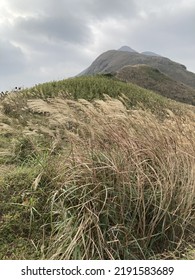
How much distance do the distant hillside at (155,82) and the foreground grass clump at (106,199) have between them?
29.0 m

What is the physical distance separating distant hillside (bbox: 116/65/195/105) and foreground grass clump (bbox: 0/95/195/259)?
2903 centimetres

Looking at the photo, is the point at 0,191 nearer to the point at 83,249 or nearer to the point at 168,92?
the point at 83,249

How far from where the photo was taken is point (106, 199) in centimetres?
372

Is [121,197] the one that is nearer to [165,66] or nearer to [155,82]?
[155,82]

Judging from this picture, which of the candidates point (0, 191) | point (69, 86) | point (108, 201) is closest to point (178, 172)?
point (108, 201)

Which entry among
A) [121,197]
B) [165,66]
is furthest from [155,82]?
[165,66]

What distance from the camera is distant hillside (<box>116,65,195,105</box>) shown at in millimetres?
33750

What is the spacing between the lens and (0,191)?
14.5 ft

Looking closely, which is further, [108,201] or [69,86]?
[69,86]

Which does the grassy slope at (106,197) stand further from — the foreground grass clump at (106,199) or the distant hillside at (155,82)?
the distant hillside at (155,82)

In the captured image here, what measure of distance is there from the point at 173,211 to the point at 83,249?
37.3 inches

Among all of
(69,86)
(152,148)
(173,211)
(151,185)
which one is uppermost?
(69,86)

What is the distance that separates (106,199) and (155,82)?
3246 cm

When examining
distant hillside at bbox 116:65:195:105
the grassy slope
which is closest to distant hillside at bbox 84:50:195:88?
distant hillside at bbox 116:65:195:105
